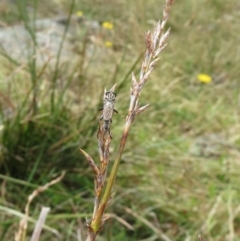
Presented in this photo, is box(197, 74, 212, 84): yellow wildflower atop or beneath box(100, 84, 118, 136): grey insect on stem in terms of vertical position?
atop

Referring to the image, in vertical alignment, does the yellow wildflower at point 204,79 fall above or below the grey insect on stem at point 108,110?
above

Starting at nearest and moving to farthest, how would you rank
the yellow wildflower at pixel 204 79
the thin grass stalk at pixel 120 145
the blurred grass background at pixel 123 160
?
the thin grass stalk at pixel 120 145
the blurred grass background at pixel 123 160
the yellow wildflower at pixel 204 79

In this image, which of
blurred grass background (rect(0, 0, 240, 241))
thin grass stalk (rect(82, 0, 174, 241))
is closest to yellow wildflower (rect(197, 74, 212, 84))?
blurred grass background (rect(0, 0, 240, 241))

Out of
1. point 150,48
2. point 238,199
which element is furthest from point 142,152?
point 150,48

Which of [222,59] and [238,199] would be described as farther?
[222,59]

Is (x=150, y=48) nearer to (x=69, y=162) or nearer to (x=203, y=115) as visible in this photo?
(x=69, y=162)

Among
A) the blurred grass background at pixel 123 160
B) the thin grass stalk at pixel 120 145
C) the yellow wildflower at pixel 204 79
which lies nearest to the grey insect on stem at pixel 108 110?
the thin grass stalk at pixel 120 145

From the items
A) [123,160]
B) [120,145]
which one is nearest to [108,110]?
[120,145]

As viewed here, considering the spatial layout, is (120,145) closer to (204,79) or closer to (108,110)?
(108,110)

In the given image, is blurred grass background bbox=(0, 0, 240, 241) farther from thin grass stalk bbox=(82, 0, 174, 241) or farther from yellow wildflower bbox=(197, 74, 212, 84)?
thin grass stalk bbox=(82, 0, 174, 241)

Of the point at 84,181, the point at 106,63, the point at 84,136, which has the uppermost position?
the point at 106,63

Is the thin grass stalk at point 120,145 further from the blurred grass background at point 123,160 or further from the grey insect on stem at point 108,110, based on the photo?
the blurred grass background at point 123,160
